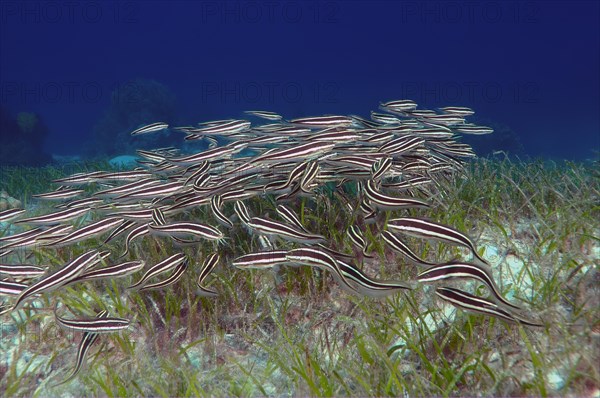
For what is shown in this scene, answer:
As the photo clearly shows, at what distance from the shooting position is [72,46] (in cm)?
14388

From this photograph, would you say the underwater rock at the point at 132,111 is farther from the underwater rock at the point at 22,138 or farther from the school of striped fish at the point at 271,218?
the school of striped fish at the point at 271,218

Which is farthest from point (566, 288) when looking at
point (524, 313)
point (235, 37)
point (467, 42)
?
point (235, 37)

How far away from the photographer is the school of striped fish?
287 centimetres

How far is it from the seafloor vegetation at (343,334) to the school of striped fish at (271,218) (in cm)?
27

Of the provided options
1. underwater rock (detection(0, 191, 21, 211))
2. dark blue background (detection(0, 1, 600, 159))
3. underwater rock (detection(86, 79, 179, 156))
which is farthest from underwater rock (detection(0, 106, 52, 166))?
underwater rock (detection(0, 191, 21, 211))

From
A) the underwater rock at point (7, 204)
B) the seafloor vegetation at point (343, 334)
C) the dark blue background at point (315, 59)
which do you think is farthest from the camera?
the dark blue background at point (315, 59)

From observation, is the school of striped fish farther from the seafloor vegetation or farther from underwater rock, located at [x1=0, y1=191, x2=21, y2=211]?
underwater rock, located at [x1=0, y1=191, x2=21, y2=211]

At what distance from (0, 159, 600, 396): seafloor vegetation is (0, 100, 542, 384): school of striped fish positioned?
10.6 inches

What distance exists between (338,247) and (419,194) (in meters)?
1.44

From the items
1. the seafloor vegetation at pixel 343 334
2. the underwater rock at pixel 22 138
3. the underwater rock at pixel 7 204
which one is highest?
the seafloor vegetation at pixel 343 334

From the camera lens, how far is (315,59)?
13425cm

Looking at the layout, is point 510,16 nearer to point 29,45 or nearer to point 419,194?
point 419,194

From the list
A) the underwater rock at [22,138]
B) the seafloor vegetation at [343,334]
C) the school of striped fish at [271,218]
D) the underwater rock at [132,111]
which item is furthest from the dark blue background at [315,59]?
the seafloor vegetation at [343,334]

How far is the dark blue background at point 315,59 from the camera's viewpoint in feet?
241
